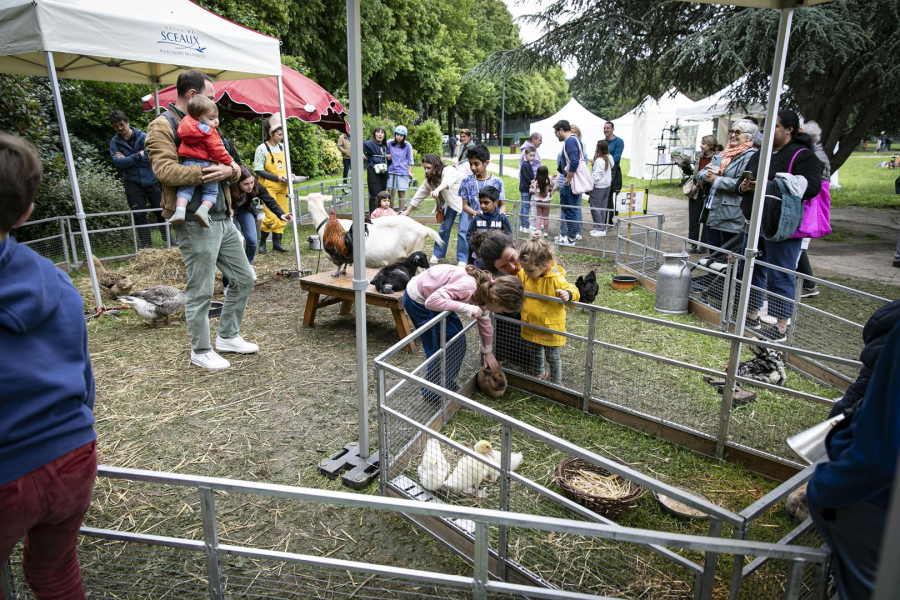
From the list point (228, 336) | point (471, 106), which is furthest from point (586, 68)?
point (471, 106)

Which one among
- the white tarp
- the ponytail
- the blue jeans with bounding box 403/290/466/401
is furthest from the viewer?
the white tarp

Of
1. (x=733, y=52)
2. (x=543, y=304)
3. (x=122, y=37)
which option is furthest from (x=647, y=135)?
(x=122, y=37)

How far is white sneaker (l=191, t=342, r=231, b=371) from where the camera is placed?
521 centimetres

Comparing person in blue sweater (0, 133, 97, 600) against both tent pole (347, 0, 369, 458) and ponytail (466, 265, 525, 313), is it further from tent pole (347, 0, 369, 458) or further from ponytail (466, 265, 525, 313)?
ponytail (466, 265, 525, 313)

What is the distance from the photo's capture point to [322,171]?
2472cm

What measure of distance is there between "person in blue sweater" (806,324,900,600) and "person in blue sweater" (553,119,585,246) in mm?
9081

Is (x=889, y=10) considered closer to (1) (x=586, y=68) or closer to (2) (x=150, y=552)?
(1) (x=586, y=68)

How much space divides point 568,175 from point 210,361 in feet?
24.7

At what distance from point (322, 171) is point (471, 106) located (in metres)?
27.9

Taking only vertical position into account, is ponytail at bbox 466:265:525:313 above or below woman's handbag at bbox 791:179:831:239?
below

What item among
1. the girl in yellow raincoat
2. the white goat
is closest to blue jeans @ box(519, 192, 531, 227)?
the white goat

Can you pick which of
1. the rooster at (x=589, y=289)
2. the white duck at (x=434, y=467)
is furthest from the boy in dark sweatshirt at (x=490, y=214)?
the white duck at (x=434, y=467)

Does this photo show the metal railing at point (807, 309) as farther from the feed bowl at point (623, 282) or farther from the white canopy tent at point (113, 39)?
the white canopy tent at point (113, 39)

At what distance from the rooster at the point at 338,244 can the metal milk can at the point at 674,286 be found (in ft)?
12.1
